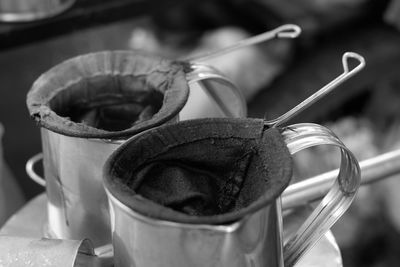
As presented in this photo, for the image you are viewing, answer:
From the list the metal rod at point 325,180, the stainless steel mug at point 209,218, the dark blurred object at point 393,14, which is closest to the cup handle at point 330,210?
the stainless steel mug at point 209,218

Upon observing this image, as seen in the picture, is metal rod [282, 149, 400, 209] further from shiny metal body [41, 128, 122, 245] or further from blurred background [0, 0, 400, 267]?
blurred background [0, 0, 400, 267]

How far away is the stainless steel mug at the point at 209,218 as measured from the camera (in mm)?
457

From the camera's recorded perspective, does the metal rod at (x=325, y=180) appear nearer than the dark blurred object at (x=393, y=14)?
Yes

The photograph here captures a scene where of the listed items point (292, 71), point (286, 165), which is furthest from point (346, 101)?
point (286, 165)

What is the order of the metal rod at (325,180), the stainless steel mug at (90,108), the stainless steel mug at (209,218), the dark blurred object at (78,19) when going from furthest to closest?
the dark blurred object at (78,19) → the metal rod at (325,180) → the stainless steel mug at (90,108) → the stainless steel mug at (209,218)

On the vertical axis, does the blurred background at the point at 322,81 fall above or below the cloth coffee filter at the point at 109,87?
below

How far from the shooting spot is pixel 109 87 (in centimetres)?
67

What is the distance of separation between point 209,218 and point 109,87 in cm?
26

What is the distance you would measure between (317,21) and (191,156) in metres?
1.05

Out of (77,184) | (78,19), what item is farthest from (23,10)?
(77,184)

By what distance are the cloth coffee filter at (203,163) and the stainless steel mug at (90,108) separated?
1.3 inches

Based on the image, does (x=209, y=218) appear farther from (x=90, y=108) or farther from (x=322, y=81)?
(x=322, y=81)

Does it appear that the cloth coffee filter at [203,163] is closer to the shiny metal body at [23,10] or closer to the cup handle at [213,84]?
the cup handle at [213,84]

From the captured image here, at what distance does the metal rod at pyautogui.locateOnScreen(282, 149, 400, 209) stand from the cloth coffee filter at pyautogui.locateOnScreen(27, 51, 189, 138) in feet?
0.54
